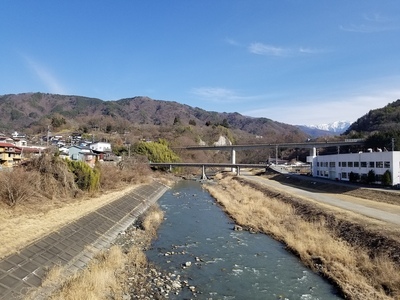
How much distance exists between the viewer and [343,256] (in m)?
16.0

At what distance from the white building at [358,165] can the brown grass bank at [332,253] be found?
1551 centimetres

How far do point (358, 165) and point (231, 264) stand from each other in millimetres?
33990

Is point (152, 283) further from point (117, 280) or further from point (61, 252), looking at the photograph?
point (61, 252)

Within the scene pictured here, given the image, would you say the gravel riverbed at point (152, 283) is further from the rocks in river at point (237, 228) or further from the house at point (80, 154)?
the house at point (80, 154)

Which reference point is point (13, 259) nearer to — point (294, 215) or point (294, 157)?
point (294, 215)

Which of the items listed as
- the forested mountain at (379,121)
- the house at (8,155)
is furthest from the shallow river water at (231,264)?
the forested mountain at (379,121)

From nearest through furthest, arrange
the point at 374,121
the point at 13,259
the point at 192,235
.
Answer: the point at 13,259, the point at 192,235, the point at 374,121

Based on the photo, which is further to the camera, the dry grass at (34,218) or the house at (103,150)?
the house at (103,150)

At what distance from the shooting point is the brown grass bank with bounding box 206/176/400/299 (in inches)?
Answer: 510

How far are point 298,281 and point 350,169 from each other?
3617 centimetres

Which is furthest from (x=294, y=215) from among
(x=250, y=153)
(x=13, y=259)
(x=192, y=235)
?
(x=250, y=153)

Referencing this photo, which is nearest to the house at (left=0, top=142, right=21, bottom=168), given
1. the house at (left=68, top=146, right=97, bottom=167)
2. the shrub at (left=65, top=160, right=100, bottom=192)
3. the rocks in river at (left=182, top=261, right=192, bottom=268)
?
the house at (left=68, top=146, right=97, bottom=167)

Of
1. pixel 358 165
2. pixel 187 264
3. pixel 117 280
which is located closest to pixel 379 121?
pixel 358 165

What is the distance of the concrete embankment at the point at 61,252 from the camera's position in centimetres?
1145
